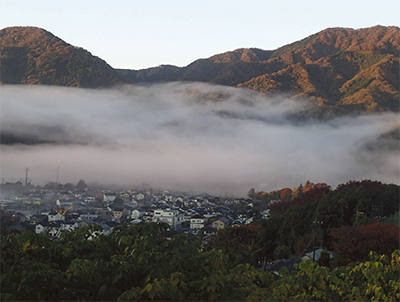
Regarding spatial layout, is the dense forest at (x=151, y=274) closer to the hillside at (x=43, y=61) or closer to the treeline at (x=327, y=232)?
the treeline at (x=327, y=232)

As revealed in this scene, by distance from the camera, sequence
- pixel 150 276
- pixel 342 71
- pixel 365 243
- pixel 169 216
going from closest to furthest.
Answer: pixel 150 276 → pixel 365 243 → pixel 169 216 → pixel 342 71

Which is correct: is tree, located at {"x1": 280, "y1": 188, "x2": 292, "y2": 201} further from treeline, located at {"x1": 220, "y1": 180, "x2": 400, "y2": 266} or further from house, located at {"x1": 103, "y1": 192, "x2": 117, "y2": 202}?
treeline, located at {"x1": 220, "y1": 180, "x2": 400, "y2": 266}

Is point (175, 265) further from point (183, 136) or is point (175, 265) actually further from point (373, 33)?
point (373, 33)

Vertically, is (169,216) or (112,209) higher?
(169,216)

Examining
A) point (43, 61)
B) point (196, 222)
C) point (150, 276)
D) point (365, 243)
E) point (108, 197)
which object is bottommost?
point (108, 197)

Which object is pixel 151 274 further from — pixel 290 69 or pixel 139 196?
pixel 290 69

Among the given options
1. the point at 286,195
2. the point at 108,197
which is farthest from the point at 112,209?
the point at 286,195

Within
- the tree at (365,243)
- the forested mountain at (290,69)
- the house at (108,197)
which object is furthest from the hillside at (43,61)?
the tree at (365,243)

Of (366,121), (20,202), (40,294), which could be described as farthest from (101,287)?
(366,121)
